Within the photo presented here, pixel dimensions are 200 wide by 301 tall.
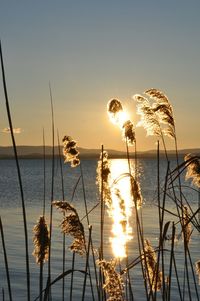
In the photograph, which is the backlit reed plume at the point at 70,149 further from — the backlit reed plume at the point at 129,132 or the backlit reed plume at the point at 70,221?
the backlit reed plume at the point at 70,221

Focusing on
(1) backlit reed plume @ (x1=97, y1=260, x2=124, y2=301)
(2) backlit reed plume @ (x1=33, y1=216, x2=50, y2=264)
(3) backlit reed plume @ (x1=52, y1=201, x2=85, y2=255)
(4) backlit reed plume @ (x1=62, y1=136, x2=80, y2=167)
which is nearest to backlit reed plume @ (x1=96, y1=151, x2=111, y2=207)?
(4) backlit reed plume @ (x1=62, y1=136, x2=80, y2=167)

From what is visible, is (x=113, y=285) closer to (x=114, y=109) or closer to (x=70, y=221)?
(x=70, y=221)

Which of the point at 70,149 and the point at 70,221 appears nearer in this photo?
the point at 70,221

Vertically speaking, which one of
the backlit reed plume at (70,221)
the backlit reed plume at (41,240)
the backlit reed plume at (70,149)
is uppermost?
the backlit reed plume at (70,149)

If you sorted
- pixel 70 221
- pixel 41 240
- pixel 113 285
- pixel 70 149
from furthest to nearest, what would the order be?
pixel 70 149 → pixel 70 221 → pixel 41 240 → pixel 113 285

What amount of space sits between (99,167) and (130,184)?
0.32 meters

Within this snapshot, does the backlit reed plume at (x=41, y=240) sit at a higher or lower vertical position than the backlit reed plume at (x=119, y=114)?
lower

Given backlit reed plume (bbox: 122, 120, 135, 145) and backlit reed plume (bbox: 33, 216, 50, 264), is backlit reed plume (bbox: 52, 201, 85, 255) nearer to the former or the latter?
backlit reed plume (bbox: 33, 216, 50, 264)

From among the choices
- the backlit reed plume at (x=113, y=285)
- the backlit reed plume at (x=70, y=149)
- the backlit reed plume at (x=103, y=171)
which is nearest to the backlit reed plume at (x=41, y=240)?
the backlit reed plume at (x=113, y=285)

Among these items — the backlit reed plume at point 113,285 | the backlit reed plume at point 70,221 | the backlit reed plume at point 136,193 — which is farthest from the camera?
the backlit reed plume at point 136,193

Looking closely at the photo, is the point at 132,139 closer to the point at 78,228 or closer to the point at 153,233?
the point at 78,228

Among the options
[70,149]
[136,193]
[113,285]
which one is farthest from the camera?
[70,149]

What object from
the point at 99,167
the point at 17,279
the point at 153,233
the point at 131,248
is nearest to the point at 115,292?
the point at 99,167

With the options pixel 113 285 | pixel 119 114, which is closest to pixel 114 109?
pixel 119 114
